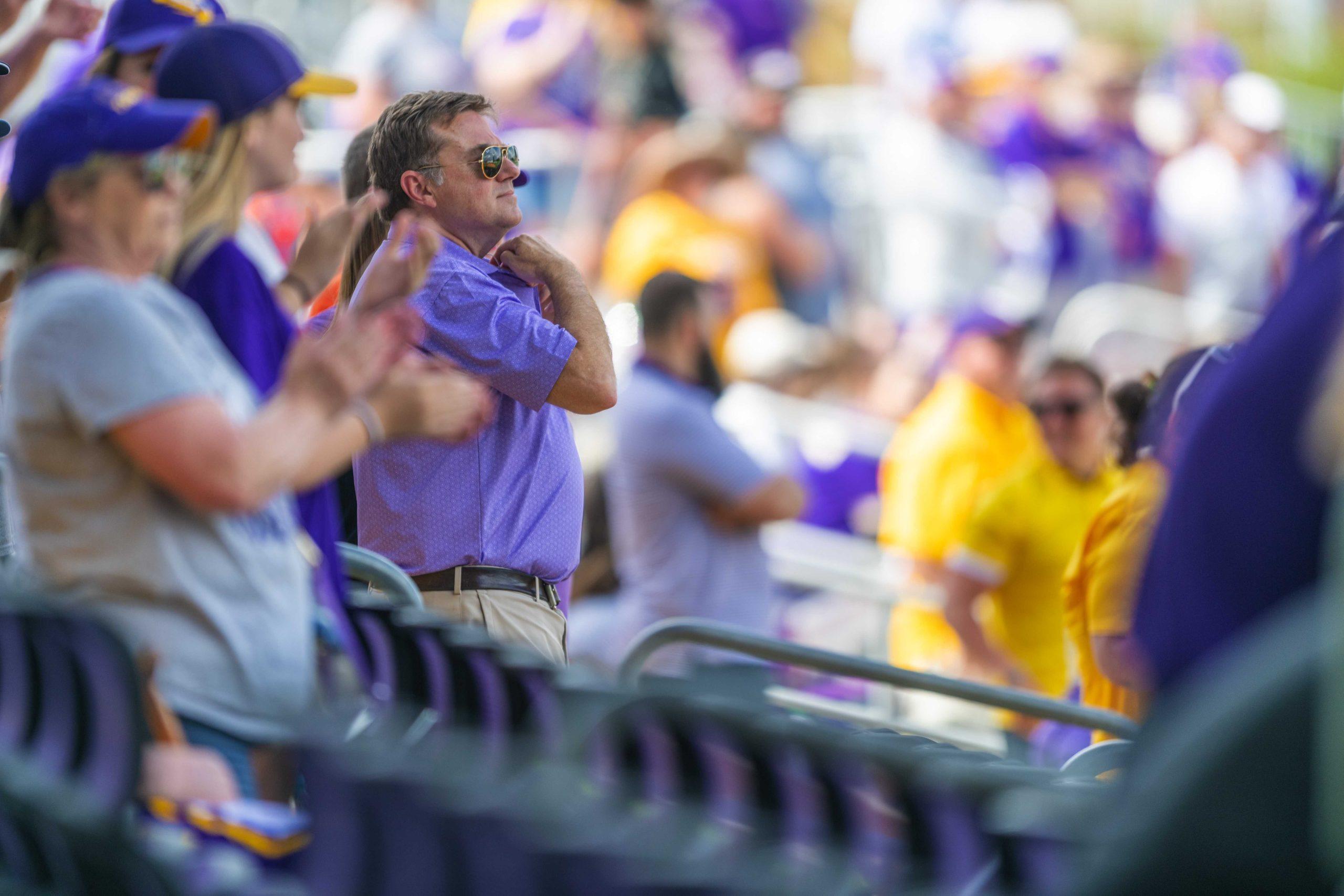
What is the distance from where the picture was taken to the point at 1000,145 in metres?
11.2

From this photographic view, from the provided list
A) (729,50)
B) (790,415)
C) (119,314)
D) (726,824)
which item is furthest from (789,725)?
(729,50)

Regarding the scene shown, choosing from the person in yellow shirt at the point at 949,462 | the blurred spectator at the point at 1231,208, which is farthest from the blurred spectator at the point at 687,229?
the blurred spectator at the point at 1231,208

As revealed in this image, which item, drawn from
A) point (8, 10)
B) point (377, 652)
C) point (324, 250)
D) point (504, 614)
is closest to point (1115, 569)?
point (504, 614)

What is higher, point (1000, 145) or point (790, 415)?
point (1000, 145)

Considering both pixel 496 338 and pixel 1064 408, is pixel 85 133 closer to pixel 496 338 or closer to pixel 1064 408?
pixel 496 338

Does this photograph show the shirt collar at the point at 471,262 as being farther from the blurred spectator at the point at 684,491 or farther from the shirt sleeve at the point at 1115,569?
the blurred spectator at the point at 684,491

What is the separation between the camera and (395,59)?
31.1ft

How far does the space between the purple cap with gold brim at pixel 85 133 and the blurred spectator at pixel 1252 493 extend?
56.3 inches

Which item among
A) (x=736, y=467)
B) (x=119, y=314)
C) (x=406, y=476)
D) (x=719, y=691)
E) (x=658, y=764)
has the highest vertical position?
(x=119, y=314)

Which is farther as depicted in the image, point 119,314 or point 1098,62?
point 1098,62

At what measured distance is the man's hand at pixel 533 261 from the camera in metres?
3.81

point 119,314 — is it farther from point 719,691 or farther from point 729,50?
point 729,50

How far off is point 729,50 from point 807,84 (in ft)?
7.52

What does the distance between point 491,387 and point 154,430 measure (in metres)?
1.49
